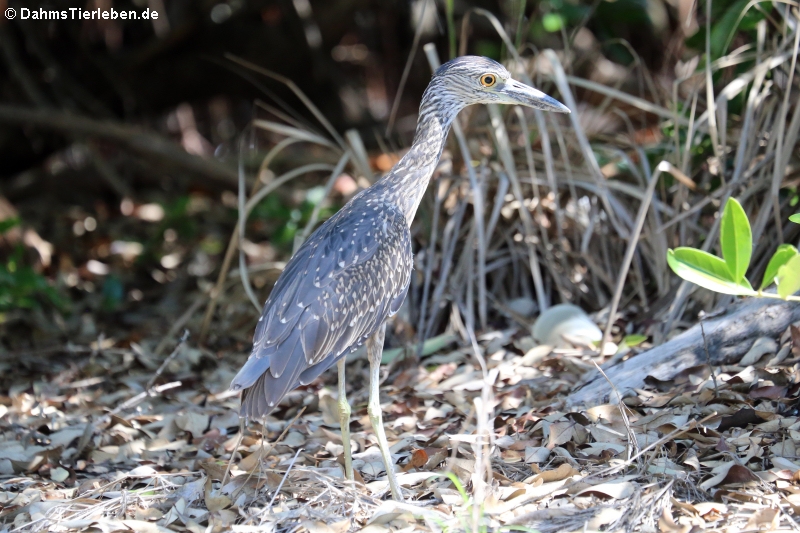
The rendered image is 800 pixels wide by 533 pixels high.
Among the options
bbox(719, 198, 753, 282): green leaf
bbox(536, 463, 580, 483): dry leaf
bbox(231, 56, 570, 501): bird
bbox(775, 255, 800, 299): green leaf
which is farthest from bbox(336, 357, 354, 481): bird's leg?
bbox(775, 255, 800, 299): green leaf

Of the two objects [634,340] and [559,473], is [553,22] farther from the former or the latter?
[559,473]

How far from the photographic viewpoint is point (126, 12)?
→ 7059mm

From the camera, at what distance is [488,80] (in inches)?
144

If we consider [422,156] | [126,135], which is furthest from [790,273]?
[126,135]

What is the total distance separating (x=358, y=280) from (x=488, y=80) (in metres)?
1.08

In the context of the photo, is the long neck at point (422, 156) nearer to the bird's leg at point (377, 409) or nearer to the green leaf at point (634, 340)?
the bird's leg at point (377, 409)

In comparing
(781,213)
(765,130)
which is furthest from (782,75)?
(781,213)

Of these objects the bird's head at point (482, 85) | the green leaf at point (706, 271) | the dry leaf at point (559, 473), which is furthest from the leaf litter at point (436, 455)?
the bird's head at point (482, 85)

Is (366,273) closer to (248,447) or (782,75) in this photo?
(248,447)

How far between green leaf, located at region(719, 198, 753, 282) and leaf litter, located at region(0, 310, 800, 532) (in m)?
0.73

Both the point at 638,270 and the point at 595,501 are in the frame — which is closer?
the point at 595,501

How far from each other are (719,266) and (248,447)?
2.11m

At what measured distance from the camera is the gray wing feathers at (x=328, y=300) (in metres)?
3.04

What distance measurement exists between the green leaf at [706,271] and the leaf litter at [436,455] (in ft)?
2.19
